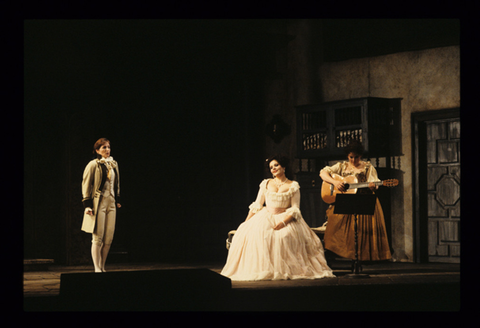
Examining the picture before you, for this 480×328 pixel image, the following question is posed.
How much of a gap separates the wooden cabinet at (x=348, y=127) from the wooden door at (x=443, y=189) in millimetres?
468

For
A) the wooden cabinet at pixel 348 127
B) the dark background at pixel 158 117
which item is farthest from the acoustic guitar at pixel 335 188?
the dark background at pixel 158 117

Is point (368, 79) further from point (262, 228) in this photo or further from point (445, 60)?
point (262, 228)

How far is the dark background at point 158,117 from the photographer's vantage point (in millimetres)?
8461

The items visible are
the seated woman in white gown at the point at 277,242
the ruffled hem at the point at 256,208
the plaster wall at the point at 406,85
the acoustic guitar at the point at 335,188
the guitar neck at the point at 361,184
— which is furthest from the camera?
the plaster wall at the point at 406,85

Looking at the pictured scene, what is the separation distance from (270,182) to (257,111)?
277 cm

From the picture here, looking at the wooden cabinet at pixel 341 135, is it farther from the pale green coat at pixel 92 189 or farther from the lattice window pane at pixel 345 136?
the pale green coat at pixel 92 189

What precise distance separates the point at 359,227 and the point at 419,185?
1.89m

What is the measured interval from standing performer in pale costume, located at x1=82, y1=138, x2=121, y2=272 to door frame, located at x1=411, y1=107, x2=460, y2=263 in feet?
13.0

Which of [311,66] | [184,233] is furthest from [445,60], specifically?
[184,233]

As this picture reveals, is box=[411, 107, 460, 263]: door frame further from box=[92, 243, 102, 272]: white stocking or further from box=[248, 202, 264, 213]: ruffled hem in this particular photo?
box=[92, 243, 102, 272]: white stocking

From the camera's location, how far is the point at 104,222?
6754mm

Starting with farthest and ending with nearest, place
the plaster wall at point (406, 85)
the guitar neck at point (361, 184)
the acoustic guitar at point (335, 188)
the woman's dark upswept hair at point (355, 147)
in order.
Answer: the plaster wall at point (406, 85) < the woman's dark upswept hair at point (355, 147) < the acoustic guitar at point (335, 188) < the guitar neck at point (361, 184)

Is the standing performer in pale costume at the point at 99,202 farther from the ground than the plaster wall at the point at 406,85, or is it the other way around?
the plaster wall at the point at 406,85

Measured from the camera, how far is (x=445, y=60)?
832 cm
